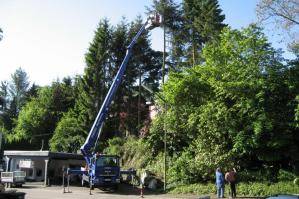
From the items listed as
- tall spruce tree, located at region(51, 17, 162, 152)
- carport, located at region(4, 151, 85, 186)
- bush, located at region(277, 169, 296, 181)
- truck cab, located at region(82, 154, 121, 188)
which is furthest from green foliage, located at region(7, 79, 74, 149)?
bush, located at region(277, 169, 296, 181)

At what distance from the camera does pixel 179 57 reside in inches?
2272

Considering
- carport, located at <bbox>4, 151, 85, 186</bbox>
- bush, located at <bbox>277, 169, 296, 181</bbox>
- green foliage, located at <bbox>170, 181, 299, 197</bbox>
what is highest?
carport, located at <bbox>4, 151, 85, 186</bbox>

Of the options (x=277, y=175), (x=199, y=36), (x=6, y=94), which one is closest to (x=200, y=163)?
(x=277, y=175)

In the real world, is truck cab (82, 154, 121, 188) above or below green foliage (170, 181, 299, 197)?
above

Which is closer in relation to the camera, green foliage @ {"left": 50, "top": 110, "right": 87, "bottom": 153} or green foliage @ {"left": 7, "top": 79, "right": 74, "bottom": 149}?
green foliage @ {"left": 50, "top": 110, "right": 87, "bottom": 153}

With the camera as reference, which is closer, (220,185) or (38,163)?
(220,185)

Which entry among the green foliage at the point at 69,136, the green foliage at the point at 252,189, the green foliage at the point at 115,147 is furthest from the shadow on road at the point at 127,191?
the green foliage at the point at 69,136

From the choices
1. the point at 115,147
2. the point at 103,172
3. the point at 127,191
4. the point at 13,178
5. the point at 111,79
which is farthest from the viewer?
the point at 111,79

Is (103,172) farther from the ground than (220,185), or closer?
farther from the ground

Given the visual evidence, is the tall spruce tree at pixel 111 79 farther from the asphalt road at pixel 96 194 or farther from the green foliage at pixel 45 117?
the asphalt road at pixel 96 194

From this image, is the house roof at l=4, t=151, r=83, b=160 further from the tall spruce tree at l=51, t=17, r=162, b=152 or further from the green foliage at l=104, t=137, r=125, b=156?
the tall spruce tree at l=51, t=17, r=162, b=152

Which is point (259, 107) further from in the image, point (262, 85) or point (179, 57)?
point (179, 57)

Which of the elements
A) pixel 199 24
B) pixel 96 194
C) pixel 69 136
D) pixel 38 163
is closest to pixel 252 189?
pixel 96 194

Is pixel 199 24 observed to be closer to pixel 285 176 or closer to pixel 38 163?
pixel 38 163
